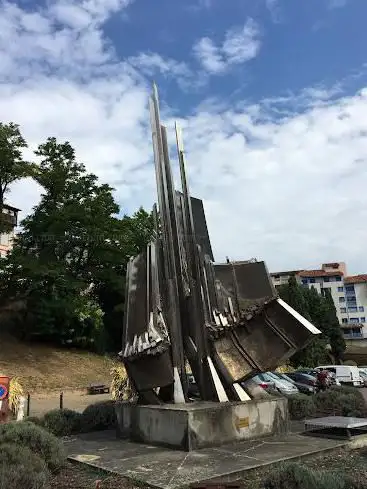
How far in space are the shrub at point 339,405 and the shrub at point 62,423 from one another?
632 centimetres

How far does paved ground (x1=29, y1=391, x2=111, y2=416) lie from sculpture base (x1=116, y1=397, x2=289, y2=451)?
11372mm

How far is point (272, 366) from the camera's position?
10.0 m

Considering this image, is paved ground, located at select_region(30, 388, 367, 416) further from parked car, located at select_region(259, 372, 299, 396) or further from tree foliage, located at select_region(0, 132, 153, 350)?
tree foliage, located at select_region(0, 132, 153, 350)

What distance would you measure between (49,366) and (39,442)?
2434cm

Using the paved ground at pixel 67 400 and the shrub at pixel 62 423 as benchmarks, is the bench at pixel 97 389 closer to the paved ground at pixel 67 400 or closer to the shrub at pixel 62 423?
the paved ground at pixel 67 400

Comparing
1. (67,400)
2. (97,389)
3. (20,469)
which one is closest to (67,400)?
(67,400)

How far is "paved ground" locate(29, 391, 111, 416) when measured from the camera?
21172 millimetres

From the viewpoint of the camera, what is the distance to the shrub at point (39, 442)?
7.63 metres

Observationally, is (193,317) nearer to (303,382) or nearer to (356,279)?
(303,382)

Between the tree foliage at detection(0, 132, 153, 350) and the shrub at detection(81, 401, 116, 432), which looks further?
the tree foliage at detection(0, 132, 153, 350)

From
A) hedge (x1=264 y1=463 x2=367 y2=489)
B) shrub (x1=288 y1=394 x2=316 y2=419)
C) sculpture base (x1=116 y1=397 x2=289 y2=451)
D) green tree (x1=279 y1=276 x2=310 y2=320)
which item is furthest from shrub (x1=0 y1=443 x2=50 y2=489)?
green tree (x1=279 y1=276 x2=310 y2=320)

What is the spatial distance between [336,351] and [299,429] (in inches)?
2016

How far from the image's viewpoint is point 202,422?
870cm

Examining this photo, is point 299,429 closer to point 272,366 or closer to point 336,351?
point 272,366
